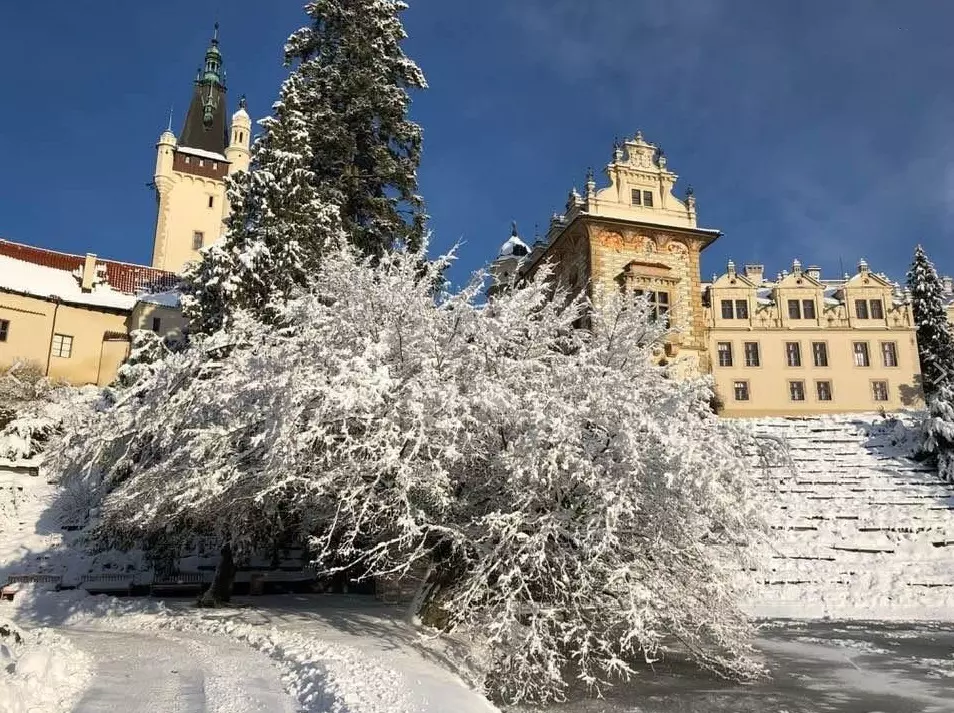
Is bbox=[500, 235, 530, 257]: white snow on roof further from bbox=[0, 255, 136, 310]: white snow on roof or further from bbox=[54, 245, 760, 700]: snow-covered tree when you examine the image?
bbox=[54, 245, 760, 700]: snow-covered tree

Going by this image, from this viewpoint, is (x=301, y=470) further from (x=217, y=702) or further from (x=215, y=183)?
(x=215, y=183)

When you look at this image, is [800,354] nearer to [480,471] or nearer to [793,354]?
[793,354]

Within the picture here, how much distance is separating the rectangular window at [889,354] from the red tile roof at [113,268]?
43.3 metres

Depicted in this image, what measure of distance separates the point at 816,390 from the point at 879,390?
3.67 m

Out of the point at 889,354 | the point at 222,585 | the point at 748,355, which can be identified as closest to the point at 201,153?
the point at 748,355

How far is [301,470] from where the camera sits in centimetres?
1112

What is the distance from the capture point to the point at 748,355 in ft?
137

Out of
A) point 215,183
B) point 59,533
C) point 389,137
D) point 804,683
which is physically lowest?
point 804,683

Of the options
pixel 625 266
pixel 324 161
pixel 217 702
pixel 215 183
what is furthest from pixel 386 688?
pixel 215 183

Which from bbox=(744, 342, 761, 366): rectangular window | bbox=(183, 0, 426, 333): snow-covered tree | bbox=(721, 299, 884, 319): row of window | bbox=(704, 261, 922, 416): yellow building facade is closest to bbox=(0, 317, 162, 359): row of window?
bbox=(183, 0, 426, 333): snow-covered tree

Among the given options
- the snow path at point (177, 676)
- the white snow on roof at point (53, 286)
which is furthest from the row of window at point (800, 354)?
the snow path at point (177, 676)

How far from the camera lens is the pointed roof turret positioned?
60.4 metres

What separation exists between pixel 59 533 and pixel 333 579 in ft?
31.6

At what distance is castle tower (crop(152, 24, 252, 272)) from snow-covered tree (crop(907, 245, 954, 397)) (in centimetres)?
4746
